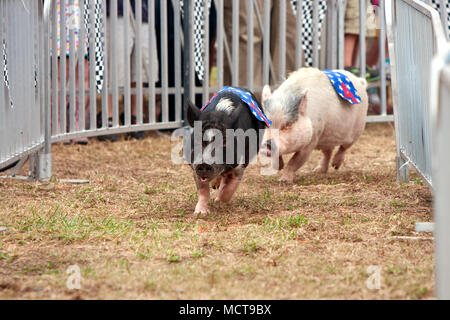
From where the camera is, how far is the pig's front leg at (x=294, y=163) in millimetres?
5965

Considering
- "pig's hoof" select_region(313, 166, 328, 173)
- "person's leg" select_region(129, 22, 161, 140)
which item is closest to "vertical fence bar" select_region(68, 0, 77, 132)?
"person's leg" select_region(129, 22, 161, 140)

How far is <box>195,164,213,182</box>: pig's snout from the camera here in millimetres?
4250

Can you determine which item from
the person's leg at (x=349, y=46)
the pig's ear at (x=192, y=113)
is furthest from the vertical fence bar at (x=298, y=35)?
the pig's ear at (x=192, y=113)

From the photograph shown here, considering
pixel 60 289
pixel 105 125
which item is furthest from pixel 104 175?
pixel 60 289

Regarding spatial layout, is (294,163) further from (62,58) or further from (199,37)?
(199,37)

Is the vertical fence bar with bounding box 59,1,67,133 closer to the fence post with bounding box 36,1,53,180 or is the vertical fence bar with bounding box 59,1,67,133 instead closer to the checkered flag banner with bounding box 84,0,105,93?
the fence post with bounding box 36,1,53,180

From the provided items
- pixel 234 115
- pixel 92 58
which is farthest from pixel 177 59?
pixel 234 115

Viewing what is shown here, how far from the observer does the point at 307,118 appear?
229 inches

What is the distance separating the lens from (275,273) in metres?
3.16

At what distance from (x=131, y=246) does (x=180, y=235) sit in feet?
1.11

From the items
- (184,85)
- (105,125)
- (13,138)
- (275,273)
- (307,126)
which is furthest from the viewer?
(184,85)

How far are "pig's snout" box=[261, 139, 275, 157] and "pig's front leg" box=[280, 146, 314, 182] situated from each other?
1.37 ft

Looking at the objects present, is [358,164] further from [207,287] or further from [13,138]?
[207,287]

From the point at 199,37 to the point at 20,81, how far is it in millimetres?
2812
